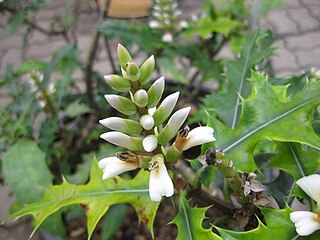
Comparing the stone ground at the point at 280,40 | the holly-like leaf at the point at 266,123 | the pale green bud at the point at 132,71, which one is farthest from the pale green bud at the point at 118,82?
the stone ground at the point at 280,40

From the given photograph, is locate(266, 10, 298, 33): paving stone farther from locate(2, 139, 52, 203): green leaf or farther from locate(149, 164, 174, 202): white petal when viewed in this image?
locate(149, 164, 174, 202): white petal

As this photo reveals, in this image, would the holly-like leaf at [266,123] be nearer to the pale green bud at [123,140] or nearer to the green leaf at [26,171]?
the pale green bud at [123,140]

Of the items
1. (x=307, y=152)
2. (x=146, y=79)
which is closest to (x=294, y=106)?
(x=307, y=152)

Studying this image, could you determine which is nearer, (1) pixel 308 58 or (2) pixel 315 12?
(1) pixel 308 58

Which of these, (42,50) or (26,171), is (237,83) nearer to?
(26,171)

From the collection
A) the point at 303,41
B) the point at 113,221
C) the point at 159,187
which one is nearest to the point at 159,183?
the point at 159,187

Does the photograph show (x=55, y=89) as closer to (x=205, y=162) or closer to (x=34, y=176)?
(x=34, y=176)

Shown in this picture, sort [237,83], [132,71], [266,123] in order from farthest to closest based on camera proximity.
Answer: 1. [237,83]
2. [266,123]
3. [132,71]
